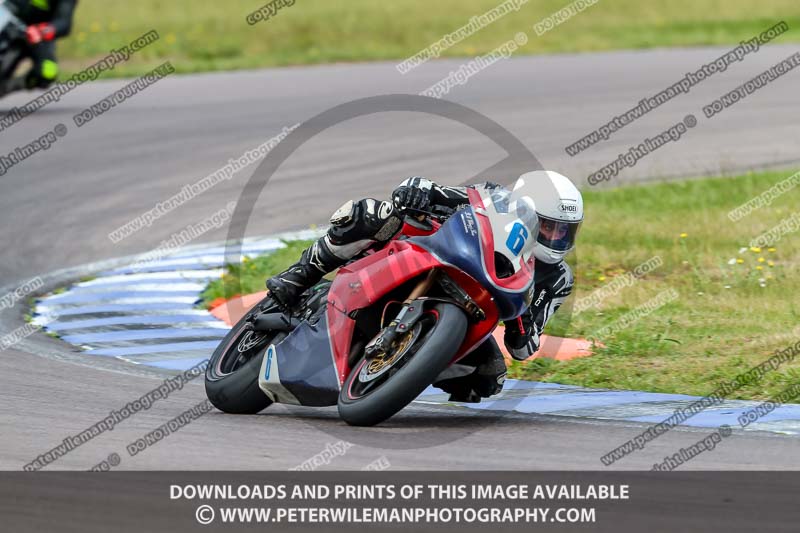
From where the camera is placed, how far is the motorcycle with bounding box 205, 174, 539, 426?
6199mm

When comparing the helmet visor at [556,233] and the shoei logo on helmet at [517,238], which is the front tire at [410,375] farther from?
the helmet visor at [556,233]

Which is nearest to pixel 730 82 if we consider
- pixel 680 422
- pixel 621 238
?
pixel 621 238

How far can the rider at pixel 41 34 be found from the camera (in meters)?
17.6

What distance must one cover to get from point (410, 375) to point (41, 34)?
1300 centimetres

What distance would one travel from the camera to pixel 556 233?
6.64 meters

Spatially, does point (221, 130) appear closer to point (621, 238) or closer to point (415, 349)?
point (621, 238)

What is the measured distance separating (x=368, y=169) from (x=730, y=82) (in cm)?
731

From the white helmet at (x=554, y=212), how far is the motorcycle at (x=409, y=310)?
71 millimetres
